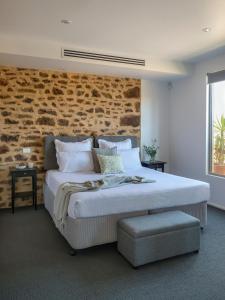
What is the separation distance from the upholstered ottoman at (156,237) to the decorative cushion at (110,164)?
136 centimetres

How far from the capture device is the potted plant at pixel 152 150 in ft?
17.1

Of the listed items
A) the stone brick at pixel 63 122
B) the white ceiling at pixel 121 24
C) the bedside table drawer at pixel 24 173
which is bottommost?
the bedside table drawer at pixel 24 173

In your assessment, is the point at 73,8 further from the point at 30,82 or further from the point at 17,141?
the point at 17,141

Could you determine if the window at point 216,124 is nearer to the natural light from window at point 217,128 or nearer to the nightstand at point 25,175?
the natural light from window at point 217,128

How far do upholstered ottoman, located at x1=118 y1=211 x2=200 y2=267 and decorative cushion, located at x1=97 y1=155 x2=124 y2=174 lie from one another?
1358 mm

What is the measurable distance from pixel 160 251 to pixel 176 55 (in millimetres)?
3313

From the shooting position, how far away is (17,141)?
14.4 ft

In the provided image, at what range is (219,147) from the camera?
14.8 feet

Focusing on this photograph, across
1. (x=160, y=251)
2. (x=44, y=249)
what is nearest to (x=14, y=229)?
(x=44, y=249)

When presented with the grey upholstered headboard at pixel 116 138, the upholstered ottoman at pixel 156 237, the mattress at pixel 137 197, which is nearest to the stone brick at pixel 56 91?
the grey upholstered headboard at pixel 116 138

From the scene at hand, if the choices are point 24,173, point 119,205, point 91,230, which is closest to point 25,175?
point 24,173

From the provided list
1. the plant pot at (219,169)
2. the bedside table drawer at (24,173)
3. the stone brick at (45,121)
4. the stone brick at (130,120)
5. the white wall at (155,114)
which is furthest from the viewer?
the white wall at (155,114)

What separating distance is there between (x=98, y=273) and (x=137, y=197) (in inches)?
34.3

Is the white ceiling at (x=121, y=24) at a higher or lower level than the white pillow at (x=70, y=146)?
higher
